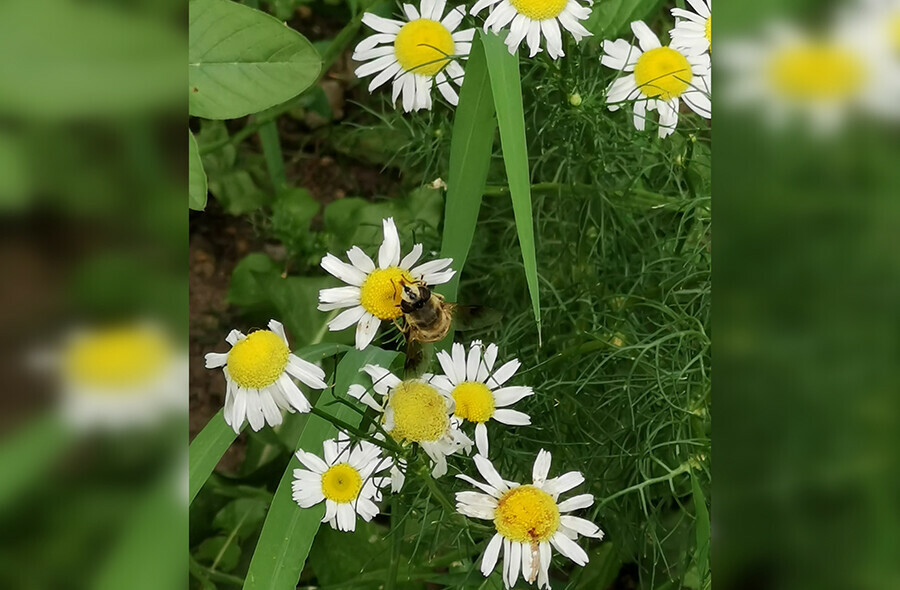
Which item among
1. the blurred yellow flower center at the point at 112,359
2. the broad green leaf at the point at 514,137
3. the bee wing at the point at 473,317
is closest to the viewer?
the blurred yellow flower center at the point at 112,359

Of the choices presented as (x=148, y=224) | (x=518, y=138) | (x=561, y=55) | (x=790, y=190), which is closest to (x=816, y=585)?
(x=790, y=190)

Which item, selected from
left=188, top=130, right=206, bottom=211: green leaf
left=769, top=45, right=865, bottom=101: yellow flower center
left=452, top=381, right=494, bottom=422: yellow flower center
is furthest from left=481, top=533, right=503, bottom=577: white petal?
left=769, top=45, right=865, bottom=101: yellow flower center

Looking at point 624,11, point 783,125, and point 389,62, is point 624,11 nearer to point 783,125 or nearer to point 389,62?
point 389,62

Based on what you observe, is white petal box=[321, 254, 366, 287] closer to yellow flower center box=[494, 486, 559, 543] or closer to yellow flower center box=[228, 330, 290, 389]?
yellow flower center box=[228, 330, 290, 389]

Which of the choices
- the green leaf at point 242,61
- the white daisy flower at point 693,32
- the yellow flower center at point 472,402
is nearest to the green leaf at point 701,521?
the yellow flower center at point 472,402

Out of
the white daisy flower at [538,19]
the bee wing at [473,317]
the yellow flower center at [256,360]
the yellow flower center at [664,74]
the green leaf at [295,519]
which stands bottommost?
the green leaf at [295,519]

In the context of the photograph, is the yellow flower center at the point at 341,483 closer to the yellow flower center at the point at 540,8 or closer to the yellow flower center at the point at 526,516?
the yellow flower center at the point at 526,516
